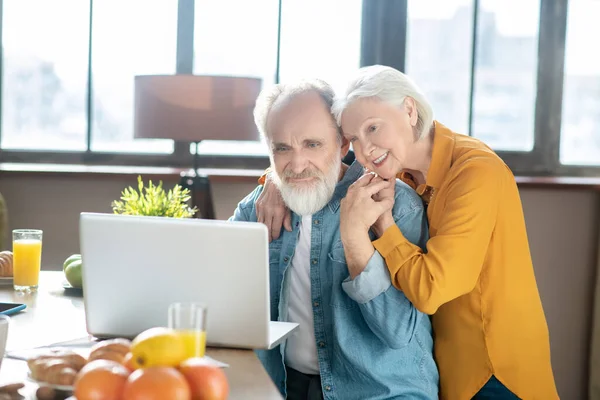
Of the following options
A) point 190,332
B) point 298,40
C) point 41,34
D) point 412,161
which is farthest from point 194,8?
point 190,332

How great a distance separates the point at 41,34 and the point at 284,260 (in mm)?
2424

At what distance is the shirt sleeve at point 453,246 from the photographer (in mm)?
1692

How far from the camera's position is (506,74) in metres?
3.90

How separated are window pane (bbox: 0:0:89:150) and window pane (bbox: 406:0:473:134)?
1.59 metres

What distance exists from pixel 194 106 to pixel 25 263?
1267 millimetres

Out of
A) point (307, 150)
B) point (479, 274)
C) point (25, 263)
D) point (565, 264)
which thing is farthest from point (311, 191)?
point (565, 264)

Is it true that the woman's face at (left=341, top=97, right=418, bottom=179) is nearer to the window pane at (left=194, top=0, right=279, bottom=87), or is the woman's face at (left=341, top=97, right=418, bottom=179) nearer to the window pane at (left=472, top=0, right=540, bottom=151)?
the window pane at (left=194, top=0, right=279, bottom=87)

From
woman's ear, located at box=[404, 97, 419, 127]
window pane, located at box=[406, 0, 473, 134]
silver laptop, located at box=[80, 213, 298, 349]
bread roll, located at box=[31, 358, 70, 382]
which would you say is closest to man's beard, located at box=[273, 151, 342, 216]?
woman's ear, located at box=[404, 97, 419, 127]

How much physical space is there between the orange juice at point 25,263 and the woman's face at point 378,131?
91cm

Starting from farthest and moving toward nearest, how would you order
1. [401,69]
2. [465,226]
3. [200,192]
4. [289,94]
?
[401,69] → [200,192] → [289,94] → [465,226]

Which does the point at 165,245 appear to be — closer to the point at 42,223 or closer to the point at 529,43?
the point at 42,223

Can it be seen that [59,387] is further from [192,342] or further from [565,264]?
[565,264]

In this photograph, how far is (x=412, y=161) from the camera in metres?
1.98

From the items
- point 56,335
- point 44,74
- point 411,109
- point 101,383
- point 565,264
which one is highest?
point 44,74
